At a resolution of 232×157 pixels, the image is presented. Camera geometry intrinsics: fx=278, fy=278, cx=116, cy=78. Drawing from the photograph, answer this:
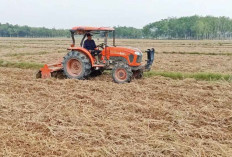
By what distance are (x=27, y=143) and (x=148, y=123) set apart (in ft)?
7.86

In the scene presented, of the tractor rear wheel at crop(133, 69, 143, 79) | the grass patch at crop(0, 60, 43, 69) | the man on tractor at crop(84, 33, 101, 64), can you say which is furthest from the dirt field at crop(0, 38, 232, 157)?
the grass patch at crop(0, 60, 43, 69)

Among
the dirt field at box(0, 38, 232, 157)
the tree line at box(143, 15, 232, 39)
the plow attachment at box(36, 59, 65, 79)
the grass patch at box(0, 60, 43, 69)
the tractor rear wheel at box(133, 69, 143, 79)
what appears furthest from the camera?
the tree line at box(143, 15, 232, 39)

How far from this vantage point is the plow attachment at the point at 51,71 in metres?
10.7

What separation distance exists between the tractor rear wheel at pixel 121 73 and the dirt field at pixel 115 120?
451 millimetres

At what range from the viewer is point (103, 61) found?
1046 centimetres

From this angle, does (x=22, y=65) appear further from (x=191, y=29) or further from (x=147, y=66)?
(x=191, y=29)

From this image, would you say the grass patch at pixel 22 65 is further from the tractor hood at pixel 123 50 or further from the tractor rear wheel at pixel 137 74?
the tractor rear wheel at pixel 137 74

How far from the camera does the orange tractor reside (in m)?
9.98

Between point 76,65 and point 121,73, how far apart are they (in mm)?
2033

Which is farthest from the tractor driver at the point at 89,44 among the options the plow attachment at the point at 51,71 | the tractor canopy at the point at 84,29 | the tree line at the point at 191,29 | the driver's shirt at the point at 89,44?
the tree line at the point at 191,29

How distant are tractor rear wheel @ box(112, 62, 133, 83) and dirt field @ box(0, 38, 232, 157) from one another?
45 centimetres

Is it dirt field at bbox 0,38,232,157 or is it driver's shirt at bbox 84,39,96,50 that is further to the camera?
driver's shirt at bbox 84,39,96,50

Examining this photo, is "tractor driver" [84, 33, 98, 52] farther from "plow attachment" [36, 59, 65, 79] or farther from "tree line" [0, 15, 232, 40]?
"tree line" [0, 15, 232, 40]

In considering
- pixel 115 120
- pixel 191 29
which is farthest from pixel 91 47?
pixel 191 29
